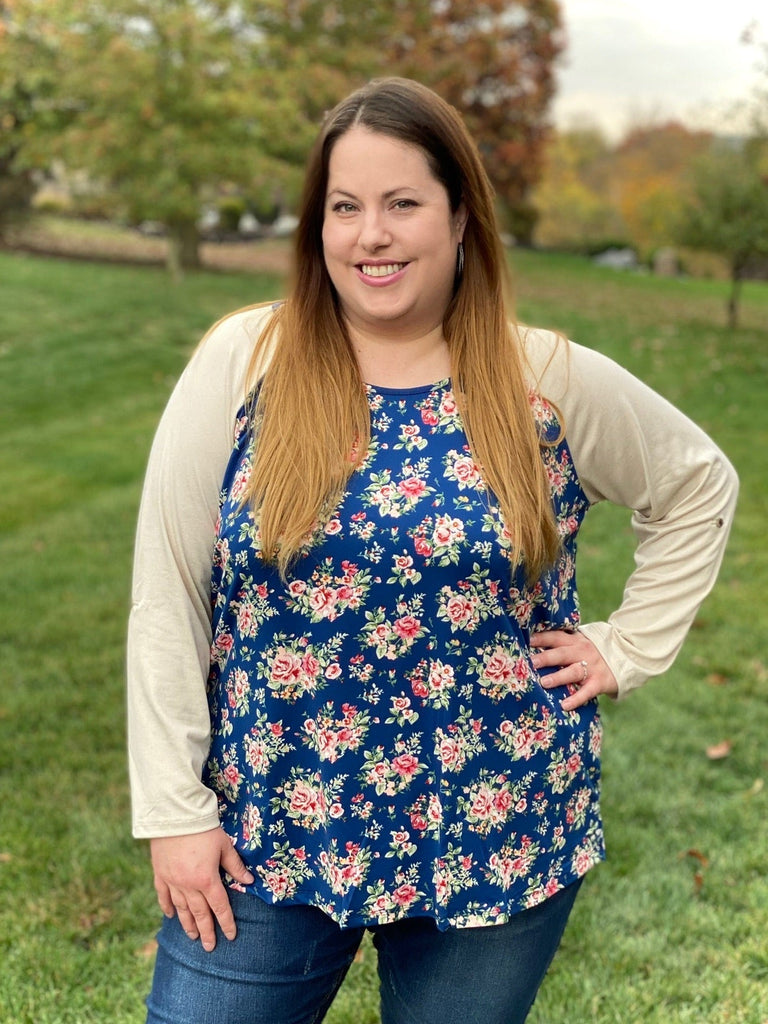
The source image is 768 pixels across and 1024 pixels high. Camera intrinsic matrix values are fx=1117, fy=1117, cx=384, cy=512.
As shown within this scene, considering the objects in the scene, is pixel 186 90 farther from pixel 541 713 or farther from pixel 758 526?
pixel 541 713

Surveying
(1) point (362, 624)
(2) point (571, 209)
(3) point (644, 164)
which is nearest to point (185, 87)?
(1) point (362, 624)

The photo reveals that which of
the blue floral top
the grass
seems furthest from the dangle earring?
the grass

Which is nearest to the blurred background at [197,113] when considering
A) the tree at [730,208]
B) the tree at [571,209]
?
the tree at [730,208]

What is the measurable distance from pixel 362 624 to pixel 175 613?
0.93ft

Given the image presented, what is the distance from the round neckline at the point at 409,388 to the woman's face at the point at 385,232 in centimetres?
10

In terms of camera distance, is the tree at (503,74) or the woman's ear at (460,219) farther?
the tree at (503,74)

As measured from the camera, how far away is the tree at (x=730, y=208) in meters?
16.3

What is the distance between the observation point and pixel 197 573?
1.70m

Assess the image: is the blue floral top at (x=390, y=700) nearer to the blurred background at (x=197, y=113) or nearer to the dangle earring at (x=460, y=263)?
the dangle earring at (x=460, y=263)

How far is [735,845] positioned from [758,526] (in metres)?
4.24

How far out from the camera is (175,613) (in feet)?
5.48

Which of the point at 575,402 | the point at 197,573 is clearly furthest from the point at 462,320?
the point at 197,573

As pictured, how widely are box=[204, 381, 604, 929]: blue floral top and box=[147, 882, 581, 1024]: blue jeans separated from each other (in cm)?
5

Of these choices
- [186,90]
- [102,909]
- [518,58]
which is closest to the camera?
[102,909]
